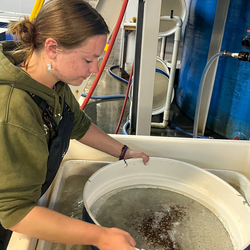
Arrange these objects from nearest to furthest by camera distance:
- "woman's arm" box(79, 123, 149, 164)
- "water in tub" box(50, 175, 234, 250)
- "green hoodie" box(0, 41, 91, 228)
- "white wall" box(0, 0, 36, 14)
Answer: "green hoodie" box(0, 41, 91, 228) → "water in tub" box(50, 175, 234, 250) → "woman's arm" box(79, 123, 149, 164) → "white wall" box(0, 0, 36, 14)

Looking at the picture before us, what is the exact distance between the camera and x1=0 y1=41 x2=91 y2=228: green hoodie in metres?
0.62

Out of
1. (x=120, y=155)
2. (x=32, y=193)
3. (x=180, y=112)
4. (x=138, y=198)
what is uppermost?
(x=32, y=193)

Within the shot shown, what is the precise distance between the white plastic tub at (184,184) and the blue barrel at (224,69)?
1.04m

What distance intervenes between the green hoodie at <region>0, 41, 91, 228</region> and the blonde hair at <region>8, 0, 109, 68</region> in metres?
0.11

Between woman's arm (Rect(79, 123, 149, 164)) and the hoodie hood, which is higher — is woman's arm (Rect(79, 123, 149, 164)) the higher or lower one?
the lower one

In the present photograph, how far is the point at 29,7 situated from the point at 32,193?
4.92 meters

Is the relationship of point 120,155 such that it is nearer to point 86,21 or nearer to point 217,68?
point 86,21

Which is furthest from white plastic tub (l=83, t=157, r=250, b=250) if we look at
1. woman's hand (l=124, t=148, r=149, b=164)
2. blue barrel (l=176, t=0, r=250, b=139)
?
blue barrel (l=176, t=0, r=250, b=139)

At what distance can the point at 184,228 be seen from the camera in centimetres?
100

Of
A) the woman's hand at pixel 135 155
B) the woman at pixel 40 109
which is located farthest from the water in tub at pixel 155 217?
the woman at pixel 40 109

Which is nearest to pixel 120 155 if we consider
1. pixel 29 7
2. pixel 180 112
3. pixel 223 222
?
pixel 223 222

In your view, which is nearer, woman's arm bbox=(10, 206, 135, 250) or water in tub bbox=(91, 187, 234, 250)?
woman's arm bbox=(10, 206, 135, 250)

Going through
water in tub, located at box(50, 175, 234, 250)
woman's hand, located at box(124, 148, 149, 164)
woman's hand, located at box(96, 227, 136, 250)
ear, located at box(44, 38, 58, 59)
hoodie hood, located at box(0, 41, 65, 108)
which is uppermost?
ear, located at box(44, 38, 58, 59)

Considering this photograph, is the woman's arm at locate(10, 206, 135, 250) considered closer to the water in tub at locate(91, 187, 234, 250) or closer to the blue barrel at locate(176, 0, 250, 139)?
the water in tub at locate(91, 187, 234, 250)
